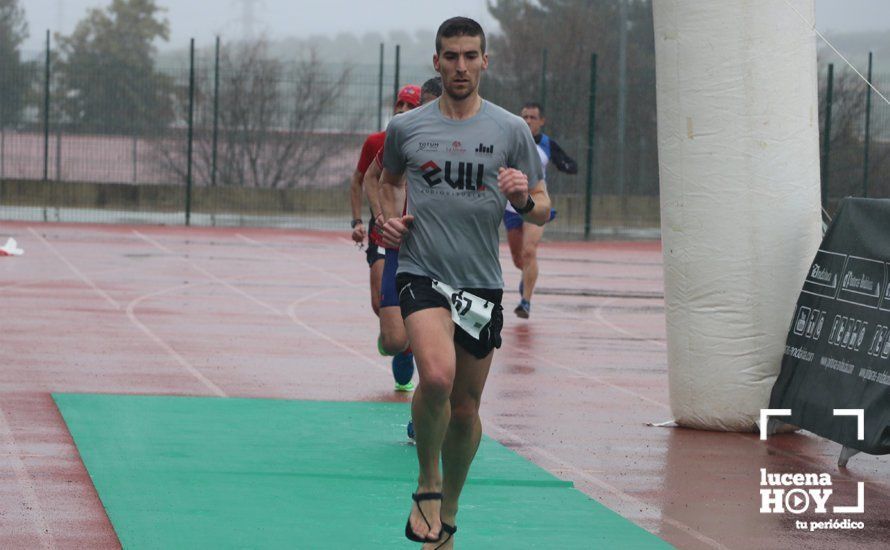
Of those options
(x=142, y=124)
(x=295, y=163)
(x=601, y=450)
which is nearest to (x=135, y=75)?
(x=142, y=124)

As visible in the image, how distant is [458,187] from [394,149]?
15.2 inches

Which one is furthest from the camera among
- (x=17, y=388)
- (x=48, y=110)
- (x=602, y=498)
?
(x=48, y=110)

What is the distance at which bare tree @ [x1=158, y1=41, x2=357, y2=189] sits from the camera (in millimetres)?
33281

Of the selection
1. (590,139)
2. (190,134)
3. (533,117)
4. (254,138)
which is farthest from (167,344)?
(254,138)

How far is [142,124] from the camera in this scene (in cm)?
3306

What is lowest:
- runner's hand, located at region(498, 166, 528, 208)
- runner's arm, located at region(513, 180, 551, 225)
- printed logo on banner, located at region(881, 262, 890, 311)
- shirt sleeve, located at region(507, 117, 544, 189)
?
printed logo on banner, located at region(881, 262, 890, 311)

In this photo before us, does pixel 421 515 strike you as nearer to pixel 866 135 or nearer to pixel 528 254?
pixel 528 254

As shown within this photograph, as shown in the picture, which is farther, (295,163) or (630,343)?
(295,163)

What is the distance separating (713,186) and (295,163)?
27631 millimetres

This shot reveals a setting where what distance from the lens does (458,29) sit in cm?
678

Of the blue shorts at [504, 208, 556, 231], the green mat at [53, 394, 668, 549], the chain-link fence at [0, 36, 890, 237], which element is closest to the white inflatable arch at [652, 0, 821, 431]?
the green mat at [53, 394, 668, 549]

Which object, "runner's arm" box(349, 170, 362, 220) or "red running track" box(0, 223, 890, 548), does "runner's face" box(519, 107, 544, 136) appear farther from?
"runner's arm" box(349, 170, 362, 220)

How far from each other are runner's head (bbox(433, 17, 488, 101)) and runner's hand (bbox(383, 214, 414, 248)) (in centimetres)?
56

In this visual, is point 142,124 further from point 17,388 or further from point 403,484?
point 403,484
